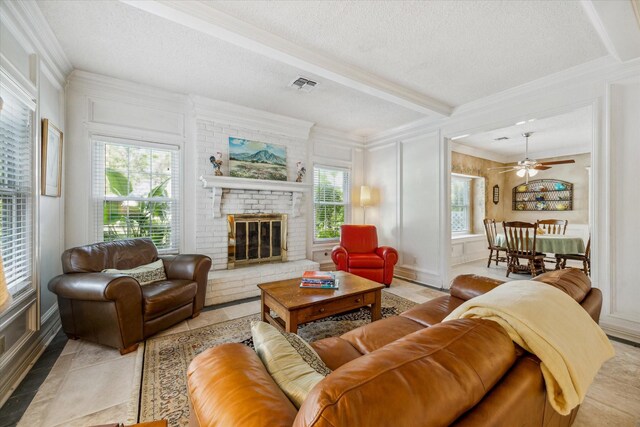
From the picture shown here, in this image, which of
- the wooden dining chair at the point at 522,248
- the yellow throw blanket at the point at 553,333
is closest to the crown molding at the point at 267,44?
the yellow throw blanket at the point at 553,333

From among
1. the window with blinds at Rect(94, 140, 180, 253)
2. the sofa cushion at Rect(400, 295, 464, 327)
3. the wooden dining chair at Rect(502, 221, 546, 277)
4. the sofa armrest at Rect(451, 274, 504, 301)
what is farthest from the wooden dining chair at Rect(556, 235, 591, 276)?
the window with blinds at Rect(94, 140, 180, 253)

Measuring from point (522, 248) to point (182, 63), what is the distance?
5.55 meters

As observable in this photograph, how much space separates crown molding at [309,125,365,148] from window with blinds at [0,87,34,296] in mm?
3454

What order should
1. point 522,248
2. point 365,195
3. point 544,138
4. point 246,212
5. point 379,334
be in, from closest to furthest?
point 379,334, point 246,212, point 522,248, point 365,195, point 544,138

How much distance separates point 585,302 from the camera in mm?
1311

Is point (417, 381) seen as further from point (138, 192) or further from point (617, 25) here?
point (138, 192)

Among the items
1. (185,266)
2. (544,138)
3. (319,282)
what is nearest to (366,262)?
(319,282)

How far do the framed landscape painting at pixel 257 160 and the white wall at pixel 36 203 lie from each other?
182cm

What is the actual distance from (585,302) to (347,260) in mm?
2757

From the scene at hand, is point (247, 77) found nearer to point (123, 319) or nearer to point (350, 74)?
point (350, 74)

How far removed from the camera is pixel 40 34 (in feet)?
7.07

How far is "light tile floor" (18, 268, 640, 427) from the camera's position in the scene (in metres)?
1.54

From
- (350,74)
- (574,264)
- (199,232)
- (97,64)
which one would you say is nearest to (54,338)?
(199,232)

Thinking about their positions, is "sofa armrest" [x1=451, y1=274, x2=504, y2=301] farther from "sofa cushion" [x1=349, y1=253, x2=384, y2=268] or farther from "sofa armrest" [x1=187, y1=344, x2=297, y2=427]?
"sofa armrest" [x1=187, y1=344, x2=297, y2=427]
